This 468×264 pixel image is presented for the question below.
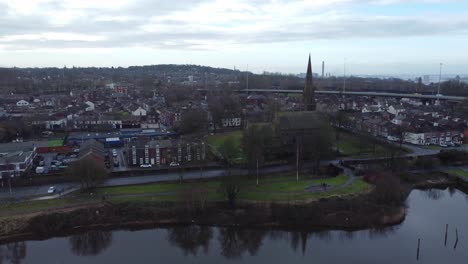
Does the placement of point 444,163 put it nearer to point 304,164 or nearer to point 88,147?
point 304,164

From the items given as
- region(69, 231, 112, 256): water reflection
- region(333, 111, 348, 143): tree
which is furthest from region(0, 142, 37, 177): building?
region(333, 111, 348, 143): tree

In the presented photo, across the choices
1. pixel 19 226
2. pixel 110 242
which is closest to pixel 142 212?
pixel 110 242

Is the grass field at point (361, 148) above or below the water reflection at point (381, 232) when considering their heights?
above

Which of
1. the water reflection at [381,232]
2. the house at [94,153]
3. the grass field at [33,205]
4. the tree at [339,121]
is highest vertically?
the tree at [339,121]

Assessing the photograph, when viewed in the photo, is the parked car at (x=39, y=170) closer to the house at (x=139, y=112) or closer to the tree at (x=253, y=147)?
the tree at (x=253, y=147)

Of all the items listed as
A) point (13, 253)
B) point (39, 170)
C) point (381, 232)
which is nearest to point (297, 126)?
point (381, 232)

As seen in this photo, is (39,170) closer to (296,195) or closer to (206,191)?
(206,191)

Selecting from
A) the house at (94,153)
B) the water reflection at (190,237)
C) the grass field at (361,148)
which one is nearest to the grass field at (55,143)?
the house at (94,153)

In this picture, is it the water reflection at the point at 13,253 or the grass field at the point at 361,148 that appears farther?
the grass field at the point at 361,148

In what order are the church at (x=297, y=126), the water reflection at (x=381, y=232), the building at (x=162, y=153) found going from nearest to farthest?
1. the water reflection at (x=381, y=232)
2. the building at (x=162, y=153)
3. the church at (x=297, y=126)
